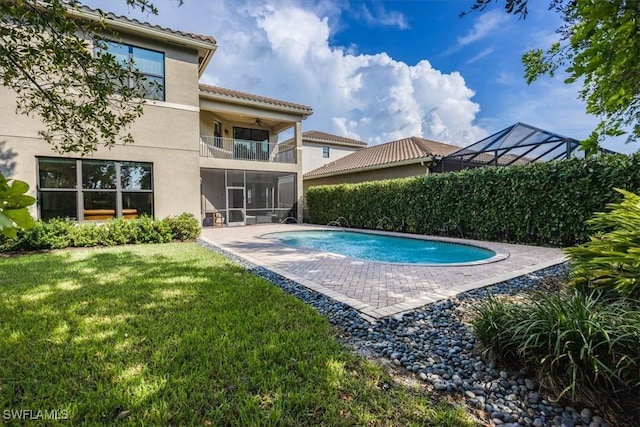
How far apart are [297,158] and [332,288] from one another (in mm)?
15555

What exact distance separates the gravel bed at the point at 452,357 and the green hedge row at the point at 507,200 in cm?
616

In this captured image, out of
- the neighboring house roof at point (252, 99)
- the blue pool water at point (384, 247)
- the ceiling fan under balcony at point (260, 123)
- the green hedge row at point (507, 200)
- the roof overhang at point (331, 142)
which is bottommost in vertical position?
the blue pool water at point (384, 247)

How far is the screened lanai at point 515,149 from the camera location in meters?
Result: 12.7

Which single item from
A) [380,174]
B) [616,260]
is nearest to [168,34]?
[380,174]

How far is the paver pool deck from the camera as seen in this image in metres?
4.90

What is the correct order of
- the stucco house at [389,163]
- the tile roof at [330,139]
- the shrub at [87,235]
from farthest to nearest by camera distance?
the tile roof at [330,139], the stucco house at [389,163], the shrub at [87,235]

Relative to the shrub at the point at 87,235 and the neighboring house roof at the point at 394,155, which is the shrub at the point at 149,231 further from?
the neighboring house roof at the point at 394,155

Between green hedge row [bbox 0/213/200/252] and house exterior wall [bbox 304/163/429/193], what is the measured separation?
11533mm

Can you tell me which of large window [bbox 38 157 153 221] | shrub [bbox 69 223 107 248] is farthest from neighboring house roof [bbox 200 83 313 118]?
shrub [bbox 69 223 107 248]

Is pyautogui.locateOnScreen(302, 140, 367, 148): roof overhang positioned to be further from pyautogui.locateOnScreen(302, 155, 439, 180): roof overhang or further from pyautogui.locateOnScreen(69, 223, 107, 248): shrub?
pyautogui.locateOnScreen(69, 223, 107, 248): shrub

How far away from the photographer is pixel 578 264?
4625 mm

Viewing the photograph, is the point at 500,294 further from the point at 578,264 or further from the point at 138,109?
the point at 138,109

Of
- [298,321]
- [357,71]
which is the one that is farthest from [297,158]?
[298,321]

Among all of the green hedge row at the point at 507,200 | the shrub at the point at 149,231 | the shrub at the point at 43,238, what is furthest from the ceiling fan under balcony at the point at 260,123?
the shrub at the point at 43,238
